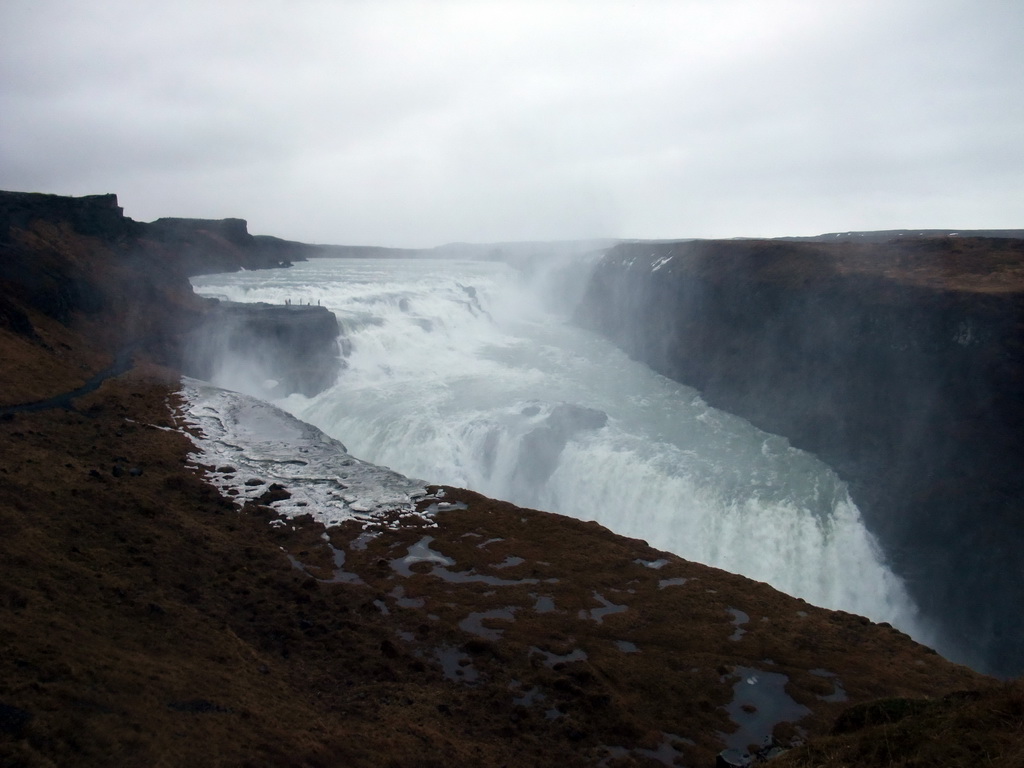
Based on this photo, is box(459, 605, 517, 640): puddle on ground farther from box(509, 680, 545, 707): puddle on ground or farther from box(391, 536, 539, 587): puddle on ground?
box(509, 680, 545, 707): puddle on ground

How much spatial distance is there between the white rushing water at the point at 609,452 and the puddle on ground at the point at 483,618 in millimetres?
11475

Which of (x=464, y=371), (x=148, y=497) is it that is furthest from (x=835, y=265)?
(x=148, y=497)

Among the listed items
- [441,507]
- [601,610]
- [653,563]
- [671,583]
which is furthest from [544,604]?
[441,507]

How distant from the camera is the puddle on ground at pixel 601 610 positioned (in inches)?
590

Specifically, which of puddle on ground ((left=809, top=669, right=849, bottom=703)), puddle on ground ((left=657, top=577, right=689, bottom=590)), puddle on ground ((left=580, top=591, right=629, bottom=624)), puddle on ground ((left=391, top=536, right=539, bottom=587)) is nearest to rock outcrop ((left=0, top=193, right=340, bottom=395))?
puddle on ground ((left=391, top=536, right=539, bottom=587))

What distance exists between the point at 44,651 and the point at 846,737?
10104mm

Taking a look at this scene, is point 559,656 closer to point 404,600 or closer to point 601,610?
point 601,610

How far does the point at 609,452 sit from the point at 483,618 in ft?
50.6

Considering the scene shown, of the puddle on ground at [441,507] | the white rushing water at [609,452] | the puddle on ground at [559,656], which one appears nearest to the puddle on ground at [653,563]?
the puddle on ground at [559,656]

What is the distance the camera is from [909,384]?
26.9m

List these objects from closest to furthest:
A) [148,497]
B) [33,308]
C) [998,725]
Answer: [998,725]
[148,497]
[33,308]

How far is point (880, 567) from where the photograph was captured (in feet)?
77.3

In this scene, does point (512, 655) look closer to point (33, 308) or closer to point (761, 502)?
point (761, 502)

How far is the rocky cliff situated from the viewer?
22062 millimetres
